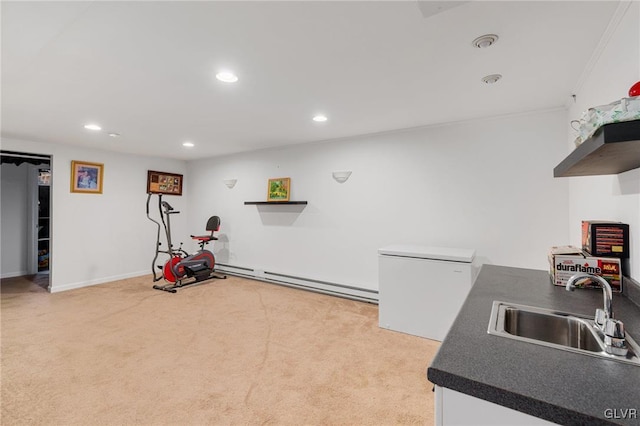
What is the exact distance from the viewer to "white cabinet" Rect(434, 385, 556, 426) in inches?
28.0

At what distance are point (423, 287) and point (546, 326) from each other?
61.5 inches

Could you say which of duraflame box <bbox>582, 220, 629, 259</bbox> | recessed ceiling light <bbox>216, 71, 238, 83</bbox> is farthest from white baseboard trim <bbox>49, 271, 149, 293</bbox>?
duraflame box <bbox>582, 220, 629, 259</bbox>

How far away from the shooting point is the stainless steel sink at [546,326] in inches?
43.8

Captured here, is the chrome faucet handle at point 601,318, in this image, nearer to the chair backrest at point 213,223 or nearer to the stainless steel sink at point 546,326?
the stainless steel sink at point 546,326

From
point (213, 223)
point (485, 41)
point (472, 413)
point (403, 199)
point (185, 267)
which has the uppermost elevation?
point (485, 41)

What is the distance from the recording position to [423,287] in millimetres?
2840

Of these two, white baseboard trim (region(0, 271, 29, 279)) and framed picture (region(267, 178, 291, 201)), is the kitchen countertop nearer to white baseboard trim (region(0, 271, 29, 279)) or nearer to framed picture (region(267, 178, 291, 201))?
framed picture (region(267, 178, 291, 201))

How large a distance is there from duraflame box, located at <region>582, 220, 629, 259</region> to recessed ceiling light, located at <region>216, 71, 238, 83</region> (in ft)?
8.18

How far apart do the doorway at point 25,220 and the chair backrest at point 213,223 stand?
2866 millimetres

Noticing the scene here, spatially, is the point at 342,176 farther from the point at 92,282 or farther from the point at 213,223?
the point at 92,282

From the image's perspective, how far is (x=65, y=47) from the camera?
1769mm

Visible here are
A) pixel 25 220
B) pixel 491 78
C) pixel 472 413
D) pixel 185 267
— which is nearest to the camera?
pixel 472 413

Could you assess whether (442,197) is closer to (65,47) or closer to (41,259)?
(65,47)

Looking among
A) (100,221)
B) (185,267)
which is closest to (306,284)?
(185,267)
